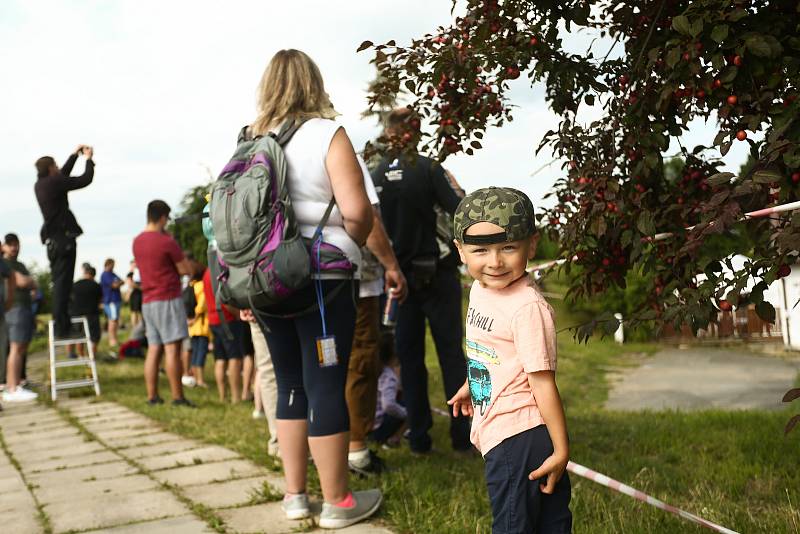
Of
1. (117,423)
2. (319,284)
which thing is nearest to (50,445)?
(117,423)

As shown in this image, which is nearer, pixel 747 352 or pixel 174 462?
pixel 174 462

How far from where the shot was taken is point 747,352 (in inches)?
588

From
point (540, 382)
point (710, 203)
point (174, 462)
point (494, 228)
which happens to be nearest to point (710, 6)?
point (710, 203)

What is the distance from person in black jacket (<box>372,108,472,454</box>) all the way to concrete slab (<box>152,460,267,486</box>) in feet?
3.25

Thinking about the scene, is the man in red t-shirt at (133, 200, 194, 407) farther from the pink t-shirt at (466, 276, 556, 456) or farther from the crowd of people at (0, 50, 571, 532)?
the pink t-shirt at (466, 276, 556, 456)

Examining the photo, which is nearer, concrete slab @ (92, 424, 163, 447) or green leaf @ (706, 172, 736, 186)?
green leaf @ (706, 172, 736, 186)

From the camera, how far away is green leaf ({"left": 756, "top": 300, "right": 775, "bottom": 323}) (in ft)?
7.89

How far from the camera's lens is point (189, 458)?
551 centimetres

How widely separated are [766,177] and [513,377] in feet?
2.74

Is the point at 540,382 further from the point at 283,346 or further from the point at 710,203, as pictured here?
the point at 283,346

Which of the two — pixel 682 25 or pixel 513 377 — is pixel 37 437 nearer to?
pixel 513 377

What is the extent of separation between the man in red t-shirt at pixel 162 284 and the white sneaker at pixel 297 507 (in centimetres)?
509

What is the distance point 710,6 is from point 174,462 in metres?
4.16

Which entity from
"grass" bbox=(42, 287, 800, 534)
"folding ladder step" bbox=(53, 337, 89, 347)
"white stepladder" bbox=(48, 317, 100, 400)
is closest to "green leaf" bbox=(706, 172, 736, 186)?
"grass" bbox=(42, 287, 800, 534)
